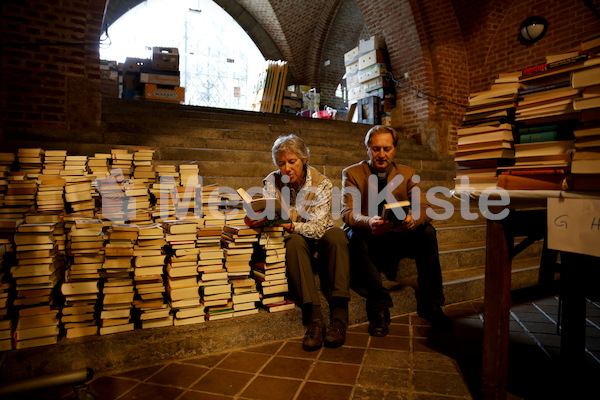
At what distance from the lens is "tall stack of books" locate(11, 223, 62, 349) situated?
1.83m

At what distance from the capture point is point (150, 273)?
6.75 ft

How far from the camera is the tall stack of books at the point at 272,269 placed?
7.43 ft

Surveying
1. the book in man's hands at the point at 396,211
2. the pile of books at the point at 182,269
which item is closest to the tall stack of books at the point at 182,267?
the pile of books at the point at 182,269

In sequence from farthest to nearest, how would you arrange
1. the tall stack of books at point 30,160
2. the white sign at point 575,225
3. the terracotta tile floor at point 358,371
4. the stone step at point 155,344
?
the tall stack of books at point 30,160 → the stone step at point 155,344 → the terracotta tile floor at point 358,371 → the white sign at point 575,225

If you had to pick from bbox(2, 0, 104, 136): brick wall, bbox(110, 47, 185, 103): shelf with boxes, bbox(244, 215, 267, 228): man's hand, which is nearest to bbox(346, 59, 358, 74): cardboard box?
bbox(110, 47, 185, 103): shelf with boxes

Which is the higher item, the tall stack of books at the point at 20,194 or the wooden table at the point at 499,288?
the tall stack of books at the point at 20,194

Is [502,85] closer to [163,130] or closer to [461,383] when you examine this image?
[461,383]

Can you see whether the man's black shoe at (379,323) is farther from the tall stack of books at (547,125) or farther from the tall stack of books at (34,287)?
the tall stack of books at (34,287)

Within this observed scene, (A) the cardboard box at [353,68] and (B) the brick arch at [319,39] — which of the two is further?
(B) the brick arch at [319,39]

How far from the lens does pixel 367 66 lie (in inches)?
288

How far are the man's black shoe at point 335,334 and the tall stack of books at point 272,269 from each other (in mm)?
321

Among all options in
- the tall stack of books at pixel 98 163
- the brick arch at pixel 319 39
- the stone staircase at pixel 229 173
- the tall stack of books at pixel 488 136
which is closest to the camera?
the tall stack of books at pixel 488 136

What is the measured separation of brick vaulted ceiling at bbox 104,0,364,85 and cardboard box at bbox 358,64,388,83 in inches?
169

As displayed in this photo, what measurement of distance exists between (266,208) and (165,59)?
4.57 m
